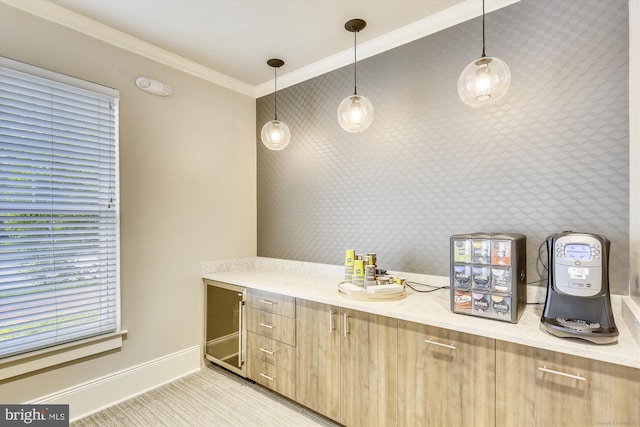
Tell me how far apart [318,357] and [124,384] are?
1578mm

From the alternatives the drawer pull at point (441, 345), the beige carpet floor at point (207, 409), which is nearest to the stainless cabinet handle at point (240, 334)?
the beige carpet floor at point (207, 409)

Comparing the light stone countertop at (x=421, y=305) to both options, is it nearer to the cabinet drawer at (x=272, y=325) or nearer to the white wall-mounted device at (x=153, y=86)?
the cabinet drawer at (x=272, y=325)

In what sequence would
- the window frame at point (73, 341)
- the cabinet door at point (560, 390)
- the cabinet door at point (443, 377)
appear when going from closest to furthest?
the cabinet door at point (560, 390) < the cabinet door at point (443, 377) < the window frame at point (73, 341)

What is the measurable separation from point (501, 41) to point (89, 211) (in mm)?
3066

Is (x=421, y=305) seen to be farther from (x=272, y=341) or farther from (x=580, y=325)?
(x=272, y=341)

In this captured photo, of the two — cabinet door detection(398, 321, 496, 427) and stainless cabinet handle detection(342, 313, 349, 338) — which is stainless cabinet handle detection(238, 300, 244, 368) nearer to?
stainless cabinet handle detection(342, 313, 349, 338)

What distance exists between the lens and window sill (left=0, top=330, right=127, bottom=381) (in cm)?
184

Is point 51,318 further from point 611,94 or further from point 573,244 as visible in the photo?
point 611,94

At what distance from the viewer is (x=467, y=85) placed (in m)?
1.56

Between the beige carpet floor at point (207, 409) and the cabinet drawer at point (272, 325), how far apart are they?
495 millimetres

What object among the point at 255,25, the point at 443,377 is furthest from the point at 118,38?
the point at 443,377

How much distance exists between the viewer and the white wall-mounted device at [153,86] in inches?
96.1

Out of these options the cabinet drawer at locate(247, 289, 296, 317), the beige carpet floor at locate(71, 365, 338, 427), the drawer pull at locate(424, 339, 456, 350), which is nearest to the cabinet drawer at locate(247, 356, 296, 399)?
the beige carpet floor at locate(71, 365, 338, 427)

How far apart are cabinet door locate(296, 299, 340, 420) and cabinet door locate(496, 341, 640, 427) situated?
0.95 meters
